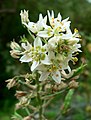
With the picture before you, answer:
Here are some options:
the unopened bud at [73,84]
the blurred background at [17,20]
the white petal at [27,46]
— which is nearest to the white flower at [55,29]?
the white petal at [27,46]

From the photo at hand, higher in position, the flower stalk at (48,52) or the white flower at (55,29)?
the white flower at (55,29)

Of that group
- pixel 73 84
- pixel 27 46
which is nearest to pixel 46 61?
pixel 27 46

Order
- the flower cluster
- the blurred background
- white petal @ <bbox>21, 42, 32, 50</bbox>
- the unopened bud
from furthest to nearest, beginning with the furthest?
1. the blurred background
2. the unopened bud
3. white petal @ <bbox>21, 42, 32, 50</bbox>
4. the flower cluster

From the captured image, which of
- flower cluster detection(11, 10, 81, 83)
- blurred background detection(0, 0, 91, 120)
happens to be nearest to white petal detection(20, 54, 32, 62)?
flower cluster detection(11, 10, 81, 83)

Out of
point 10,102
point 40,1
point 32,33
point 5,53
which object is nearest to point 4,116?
point 10,102

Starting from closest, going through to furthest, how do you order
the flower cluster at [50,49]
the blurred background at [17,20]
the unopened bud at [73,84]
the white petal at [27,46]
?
1. the flower cluster at [50,49]
2. the white petal at [27,46]
3. the unopened bud at [73,84]
4. the blurred background at [17,20]

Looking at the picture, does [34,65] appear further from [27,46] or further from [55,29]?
[55,29]

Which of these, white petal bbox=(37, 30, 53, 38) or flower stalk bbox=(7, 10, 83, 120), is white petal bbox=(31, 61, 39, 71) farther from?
white petal bbox=(37, 30, 53, 38)

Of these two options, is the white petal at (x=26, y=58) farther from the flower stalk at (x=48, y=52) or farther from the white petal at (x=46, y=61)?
the white petal at (x=46, y=61)
